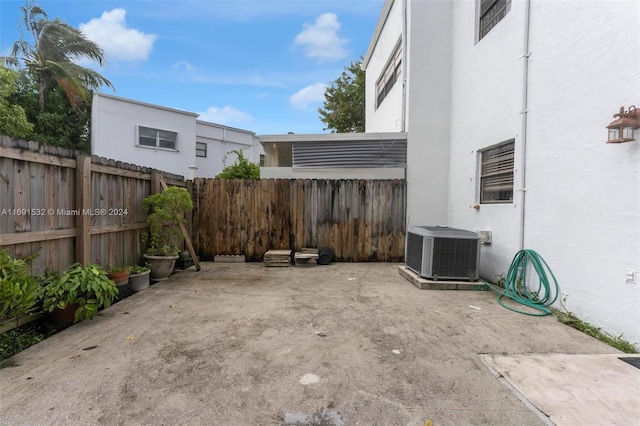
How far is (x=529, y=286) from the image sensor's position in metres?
4.23

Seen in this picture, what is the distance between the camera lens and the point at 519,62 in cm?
446

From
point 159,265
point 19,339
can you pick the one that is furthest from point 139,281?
point 19,339

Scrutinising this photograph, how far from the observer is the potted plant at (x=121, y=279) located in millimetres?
4039

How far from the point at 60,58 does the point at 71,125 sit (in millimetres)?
3320

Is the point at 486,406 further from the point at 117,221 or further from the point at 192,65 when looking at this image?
the point at 192,65

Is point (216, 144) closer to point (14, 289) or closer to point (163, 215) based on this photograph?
point (163, 215)

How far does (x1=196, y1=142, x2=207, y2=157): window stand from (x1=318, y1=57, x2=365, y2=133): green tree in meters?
7.61

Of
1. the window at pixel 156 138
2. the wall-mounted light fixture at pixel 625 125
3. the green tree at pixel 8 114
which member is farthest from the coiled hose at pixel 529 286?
the green tree at pixel 8 114

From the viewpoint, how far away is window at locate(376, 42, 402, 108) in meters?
8.15

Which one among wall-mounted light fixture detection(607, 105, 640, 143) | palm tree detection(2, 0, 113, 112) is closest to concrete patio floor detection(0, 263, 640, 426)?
wall-mounted light fixture detection(607, 105, 640, 143)

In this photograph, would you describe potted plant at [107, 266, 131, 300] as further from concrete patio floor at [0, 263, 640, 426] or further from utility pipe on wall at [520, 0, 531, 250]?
utility pipe on wall at [520, 0, 531, 250]

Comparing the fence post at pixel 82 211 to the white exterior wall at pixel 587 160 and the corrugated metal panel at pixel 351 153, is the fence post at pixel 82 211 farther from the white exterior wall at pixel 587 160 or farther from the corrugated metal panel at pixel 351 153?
the white exterior wall at pixel 587 160

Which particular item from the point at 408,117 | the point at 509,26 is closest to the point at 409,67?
the point at 408,117

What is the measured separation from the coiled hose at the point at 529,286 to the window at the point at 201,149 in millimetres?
14903
